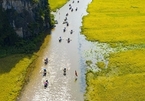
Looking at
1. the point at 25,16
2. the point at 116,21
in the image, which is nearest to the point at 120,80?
the point at 25,16

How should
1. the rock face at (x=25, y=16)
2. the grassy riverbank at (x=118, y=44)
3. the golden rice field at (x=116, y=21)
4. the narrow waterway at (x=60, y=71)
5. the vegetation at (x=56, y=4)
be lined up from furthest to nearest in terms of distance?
the vegetation at (x=56, y=4), the golden rice field at (x=116, y=21), the rock face at (x=25, y=16), the grassy riverbank at (x=118, y=44), the narrow waterway at (x=60, y=71)

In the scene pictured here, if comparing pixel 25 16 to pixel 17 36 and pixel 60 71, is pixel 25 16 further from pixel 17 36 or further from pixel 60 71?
pixel 60 71

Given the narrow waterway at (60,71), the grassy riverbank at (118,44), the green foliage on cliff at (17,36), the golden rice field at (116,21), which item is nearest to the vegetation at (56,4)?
the golden rice field at (116,21)

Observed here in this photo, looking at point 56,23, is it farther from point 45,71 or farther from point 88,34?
point 45,71

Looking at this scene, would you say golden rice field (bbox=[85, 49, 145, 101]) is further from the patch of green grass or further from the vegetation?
the vegetation

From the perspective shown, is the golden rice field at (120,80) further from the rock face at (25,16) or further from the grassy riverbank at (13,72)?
the rock face at (25,16)

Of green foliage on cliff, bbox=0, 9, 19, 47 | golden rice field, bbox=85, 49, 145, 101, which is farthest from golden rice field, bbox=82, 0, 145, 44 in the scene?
green foliage on cliff, bbox=0, 9, 19, 47
